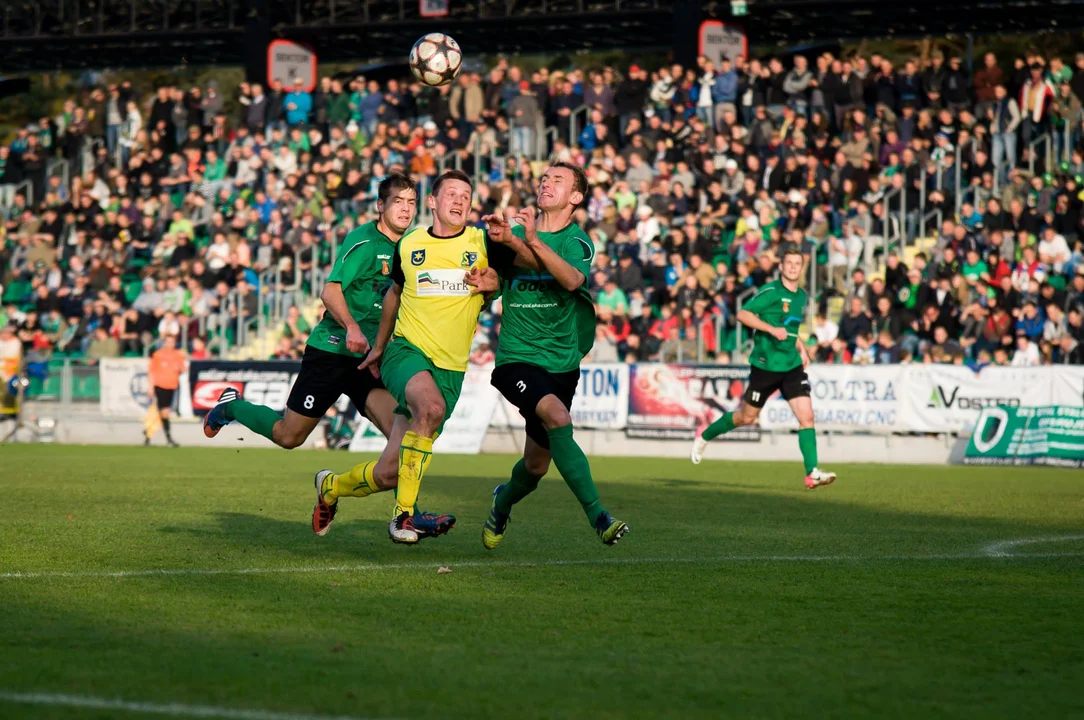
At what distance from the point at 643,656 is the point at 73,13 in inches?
1288

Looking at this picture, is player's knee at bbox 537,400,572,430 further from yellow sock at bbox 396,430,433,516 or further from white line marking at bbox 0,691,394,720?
white line marking at bbox 0,691,394,720

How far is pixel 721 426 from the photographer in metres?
16.3

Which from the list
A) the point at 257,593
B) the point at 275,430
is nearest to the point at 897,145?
the point at 275,430

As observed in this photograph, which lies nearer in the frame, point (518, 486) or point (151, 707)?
point (151, 707)

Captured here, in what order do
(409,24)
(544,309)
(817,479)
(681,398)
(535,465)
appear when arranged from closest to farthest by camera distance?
1. (544,309)
2. (535,465)
3. (817,479)
4. (681,398)
5. (409,24)

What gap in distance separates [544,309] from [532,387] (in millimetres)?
505

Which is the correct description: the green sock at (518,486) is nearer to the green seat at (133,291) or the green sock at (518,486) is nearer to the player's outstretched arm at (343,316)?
the player's outstretched arm at (343,316)

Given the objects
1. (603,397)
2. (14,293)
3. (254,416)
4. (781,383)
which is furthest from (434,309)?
(14,293)

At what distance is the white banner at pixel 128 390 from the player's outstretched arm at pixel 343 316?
16985mm

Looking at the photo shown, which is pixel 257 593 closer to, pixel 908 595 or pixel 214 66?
pixel 908 595

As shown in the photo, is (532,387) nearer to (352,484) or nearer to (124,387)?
(352,484)

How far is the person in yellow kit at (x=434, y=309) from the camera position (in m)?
8.46

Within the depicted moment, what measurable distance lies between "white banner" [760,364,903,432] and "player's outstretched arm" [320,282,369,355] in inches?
518

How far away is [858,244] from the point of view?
2466 cm
